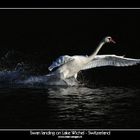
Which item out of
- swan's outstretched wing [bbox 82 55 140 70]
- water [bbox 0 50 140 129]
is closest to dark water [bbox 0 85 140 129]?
water [bbox 0 50 140 129]

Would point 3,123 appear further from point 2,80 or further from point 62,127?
point 2,80

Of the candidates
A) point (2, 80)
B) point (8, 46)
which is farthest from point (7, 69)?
point (8, 46)

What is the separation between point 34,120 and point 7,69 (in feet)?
17.8

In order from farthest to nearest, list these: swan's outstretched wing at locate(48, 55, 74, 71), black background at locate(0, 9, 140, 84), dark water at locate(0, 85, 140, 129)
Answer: black background at locate(0, 9, 140, 84) → swan's outstretched wing at locate(48, 55, 74, 71) → dark water at locate(0, 85, 140, 129)

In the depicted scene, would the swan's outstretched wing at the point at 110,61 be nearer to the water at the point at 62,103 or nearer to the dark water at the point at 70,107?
the water at the point at 62,103

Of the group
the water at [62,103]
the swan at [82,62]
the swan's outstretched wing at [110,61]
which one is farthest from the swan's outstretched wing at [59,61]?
the swan's outstretched wing at [110,61]

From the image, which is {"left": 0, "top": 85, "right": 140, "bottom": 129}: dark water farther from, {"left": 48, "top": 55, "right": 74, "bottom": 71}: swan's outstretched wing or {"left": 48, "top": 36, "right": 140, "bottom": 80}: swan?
{"left": 48, "top": 36, "right": 140, "bottom": 80}: swan

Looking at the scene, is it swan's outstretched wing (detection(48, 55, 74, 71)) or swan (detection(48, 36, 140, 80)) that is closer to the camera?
swan's outstretched wing (detection(48, 55, 74, 71))

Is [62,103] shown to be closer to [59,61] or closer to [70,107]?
[70,107]

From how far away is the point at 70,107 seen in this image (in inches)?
663

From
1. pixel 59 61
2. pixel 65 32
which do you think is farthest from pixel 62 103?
pixel 65 32

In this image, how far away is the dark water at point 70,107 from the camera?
15633 millimetres

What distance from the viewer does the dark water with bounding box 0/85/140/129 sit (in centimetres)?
1563

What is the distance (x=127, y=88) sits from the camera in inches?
757
